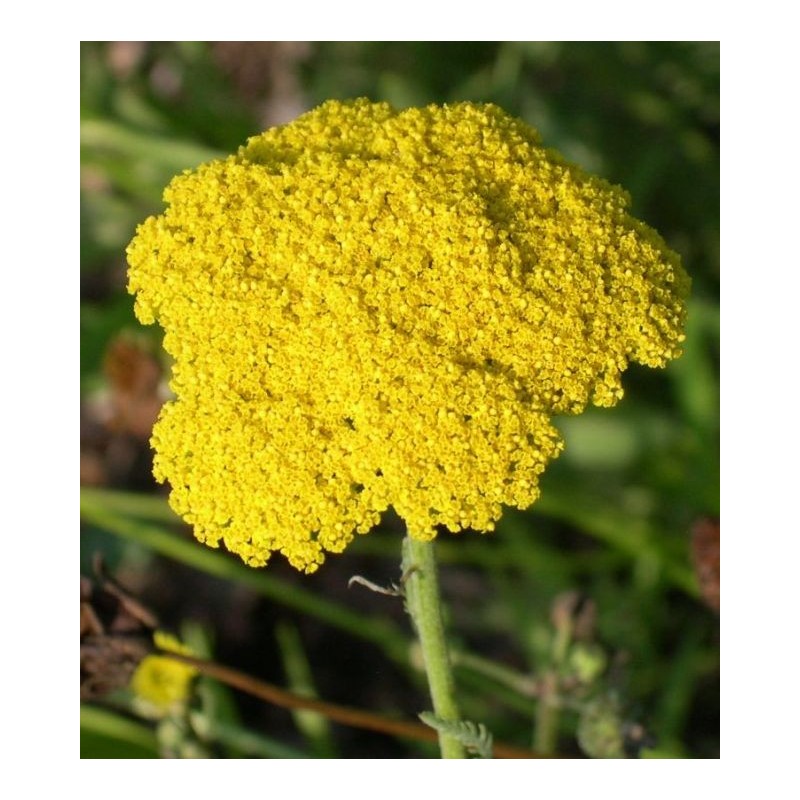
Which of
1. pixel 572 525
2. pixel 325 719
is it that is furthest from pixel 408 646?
pixel 572 525

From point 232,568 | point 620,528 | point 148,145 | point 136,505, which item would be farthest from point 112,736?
point 148,145

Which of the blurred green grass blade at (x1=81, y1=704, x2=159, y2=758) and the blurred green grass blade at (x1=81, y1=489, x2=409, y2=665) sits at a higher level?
the blurred green grass blade at (x1=81, y1=489, x2=409, y2=665)

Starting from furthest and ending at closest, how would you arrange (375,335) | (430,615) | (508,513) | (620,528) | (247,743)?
1. (508,513)
2. (620,528)
3. (247,743)
4. (430,615)
5. (375,335)

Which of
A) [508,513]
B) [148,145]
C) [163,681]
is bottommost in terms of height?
[163,681]

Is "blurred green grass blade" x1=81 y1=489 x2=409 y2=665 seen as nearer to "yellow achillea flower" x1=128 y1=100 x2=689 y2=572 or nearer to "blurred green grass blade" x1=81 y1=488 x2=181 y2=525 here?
"blurred green grass blade" x1=81 y1=488 x2=181 y2=525

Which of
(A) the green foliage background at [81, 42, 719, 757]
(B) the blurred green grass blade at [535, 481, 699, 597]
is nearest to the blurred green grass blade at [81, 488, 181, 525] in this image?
(A) the green foliage background at [81, 42, 719, 757]

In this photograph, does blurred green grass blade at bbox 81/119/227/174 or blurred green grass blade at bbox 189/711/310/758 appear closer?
blurred green grass blade at bbox 189/711/310/758

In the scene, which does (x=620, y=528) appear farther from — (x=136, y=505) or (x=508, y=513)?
(x=136, y=505)
